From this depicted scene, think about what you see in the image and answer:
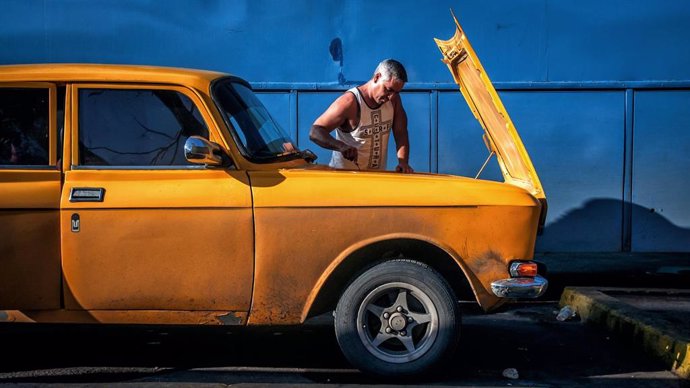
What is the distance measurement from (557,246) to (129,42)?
15.8 feet

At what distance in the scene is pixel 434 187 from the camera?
4.77 metres

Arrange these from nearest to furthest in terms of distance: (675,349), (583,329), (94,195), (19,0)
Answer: (94,195) → (675,349) → (583,329) → (19,0)

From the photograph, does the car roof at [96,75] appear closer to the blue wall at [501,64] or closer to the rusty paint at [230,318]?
the rusty paint at [230,318]

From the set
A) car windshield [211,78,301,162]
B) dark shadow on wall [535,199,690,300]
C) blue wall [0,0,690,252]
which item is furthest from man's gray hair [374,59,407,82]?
dark shadow on wall [535,199,690,300]

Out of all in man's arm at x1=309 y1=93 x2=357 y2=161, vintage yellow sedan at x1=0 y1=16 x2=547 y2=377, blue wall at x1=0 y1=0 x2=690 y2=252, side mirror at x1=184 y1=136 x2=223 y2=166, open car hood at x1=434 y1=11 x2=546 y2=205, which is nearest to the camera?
side mirror at x1=184 y1=136 x2=223 y2=166

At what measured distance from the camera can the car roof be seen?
15.6 feet

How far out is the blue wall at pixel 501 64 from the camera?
27.9ft

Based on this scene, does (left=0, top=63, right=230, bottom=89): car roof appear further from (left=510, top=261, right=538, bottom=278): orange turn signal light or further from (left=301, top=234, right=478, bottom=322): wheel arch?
(left=510, top=261, right=538, bottom=278): orange turn signal light

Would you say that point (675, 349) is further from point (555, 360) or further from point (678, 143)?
point (678, 143)

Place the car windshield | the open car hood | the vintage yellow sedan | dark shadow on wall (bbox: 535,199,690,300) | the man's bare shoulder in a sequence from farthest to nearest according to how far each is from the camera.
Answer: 1. dark shadow on wall (bbox: 535,199,690,300)
2. the man's bare shoulder
3. the open car hood
4. the car windshield
5. the vintage yellow sedan

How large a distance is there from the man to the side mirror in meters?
1.25

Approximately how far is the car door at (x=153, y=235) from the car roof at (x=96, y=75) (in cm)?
24

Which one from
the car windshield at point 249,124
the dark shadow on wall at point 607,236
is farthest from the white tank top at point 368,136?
the dark shadow on wall at point 607,236

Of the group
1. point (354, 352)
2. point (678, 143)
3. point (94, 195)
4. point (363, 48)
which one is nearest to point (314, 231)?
point (354, 352)
